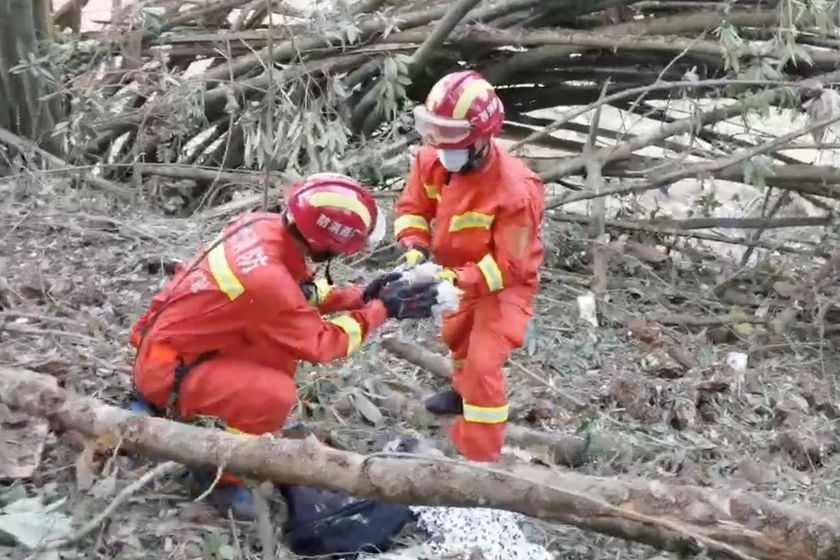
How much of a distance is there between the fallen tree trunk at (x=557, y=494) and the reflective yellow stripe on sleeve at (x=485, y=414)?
1.26 meters

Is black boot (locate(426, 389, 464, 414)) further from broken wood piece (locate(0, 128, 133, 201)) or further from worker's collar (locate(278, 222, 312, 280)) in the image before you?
broken wood piece (locate(0, 128, 133, 201))

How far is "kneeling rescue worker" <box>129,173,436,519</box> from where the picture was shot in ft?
10.3

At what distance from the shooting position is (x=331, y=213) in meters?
3.13

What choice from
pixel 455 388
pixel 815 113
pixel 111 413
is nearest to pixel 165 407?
pixel 111 413

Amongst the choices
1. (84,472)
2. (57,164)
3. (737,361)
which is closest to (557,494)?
(84,472)

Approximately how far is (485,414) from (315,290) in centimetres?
78

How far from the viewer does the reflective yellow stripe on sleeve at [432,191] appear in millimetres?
3984

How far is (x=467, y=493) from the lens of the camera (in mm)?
2434

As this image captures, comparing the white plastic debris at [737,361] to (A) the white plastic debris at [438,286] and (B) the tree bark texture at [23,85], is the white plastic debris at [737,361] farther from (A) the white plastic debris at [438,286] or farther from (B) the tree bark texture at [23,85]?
(B) the tree bark texture at [23,85]

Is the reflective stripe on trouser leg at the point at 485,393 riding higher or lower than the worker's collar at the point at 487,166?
lower

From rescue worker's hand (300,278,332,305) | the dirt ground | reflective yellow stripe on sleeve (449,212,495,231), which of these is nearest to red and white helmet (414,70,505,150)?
reflective yellow stripe on sleeve (449,212,495,231)

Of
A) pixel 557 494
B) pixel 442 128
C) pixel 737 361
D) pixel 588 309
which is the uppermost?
pixel 442 128

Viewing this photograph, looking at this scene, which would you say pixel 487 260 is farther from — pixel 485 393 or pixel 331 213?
pixel 331 213

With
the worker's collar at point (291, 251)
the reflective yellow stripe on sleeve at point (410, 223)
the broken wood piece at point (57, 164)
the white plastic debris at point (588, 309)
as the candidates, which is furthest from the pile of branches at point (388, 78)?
the worker's collar at point (291, 251)
